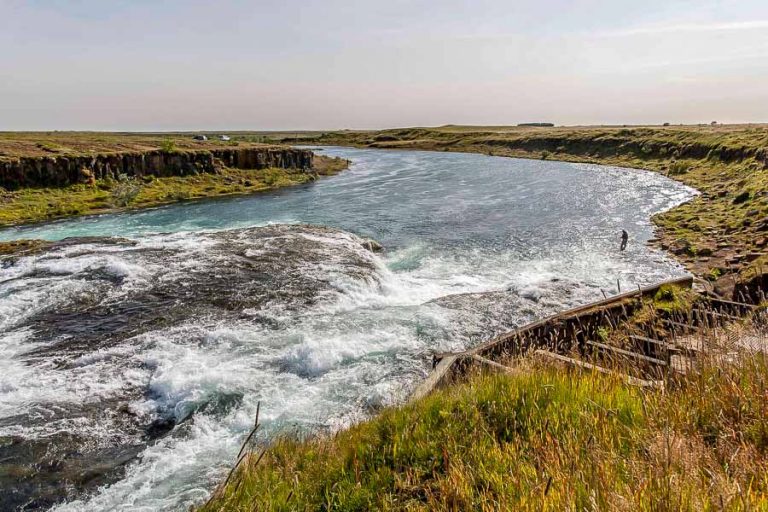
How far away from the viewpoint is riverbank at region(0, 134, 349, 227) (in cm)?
3291

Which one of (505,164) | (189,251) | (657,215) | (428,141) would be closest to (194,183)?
(189,251)

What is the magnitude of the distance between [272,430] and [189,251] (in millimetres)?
14073

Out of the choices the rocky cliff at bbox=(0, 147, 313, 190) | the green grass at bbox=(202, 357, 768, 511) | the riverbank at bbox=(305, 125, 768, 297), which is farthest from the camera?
the rocky cliff at bbox=(0, 147, 313, 190)

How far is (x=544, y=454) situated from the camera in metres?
3.81

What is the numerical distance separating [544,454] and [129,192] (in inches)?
1514

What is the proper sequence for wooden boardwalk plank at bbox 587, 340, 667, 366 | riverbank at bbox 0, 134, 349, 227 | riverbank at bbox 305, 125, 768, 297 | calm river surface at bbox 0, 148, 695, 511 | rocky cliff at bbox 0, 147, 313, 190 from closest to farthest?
wooden boardwalk plank at bbox 587, 340, 667, 366, calm river surface at bbox 0, 148, 695, 511, riverbank at bbox 305, 125, 768, 297, riverbank at bbox 0, 134, 349, 227, rocky cliff at bbox 0, 147, 313, 190

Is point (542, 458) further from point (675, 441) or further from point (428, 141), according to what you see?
point (428, 141)

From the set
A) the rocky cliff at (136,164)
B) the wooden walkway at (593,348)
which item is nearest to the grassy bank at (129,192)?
the rocky cliff at (136,164)

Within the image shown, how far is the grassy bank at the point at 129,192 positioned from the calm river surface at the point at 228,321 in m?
3.07

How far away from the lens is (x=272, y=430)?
870cm

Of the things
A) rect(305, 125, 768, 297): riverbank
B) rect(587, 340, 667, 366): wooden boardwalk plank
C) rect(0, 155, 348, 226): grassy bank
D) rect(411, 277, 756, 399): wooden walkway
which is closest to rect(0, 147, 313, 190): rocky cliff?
rect(0, 155, 348, 226): grassy bank

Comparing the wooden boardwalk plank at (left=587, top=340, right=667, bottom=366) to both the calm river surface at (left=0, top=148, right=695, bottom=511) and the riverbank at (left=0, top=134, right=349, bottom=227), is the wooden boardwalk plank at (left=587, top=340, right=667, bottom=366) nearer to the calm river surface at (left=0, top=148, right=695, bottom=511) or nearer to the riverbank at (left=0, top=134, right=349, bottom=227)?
the calm river surface at (left=0, top=148, right=695, bottom=511)

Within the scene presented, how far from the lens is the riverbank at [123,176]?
3291 centimetres

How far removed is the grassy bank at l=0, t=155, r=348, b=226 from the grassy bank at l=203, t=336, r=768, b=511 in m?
32.6
